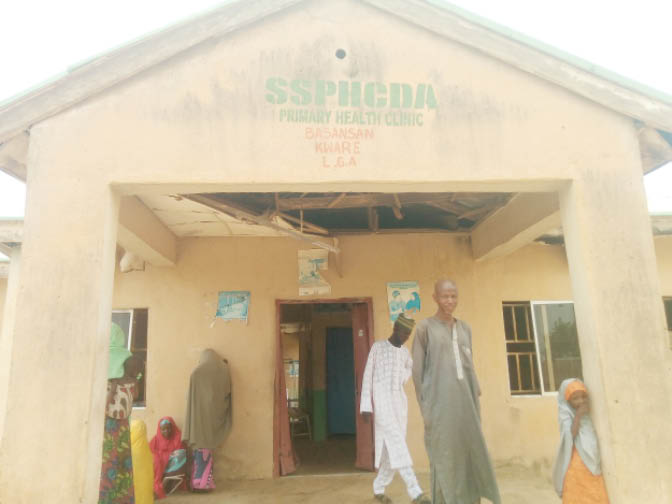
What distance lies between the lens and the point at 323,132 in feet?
13.0

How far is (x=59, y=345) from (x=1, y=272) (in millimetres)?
5039

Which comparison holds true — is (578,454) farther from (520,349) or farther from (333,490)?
(520,349)


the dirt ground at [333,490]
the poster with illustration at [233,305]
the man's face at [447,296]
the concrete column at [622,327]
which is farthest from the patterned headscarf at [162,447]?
the concrete column at [622,327]

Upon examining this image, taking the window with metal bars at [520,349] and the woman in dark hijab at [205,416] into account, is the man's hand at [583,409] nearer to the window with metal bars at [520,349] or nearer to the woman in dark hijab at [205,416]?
the window with metal bars at [520,349]

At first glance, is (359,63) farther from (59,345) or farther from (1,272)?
(1,272)

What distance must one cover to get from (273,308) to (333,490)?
2.44 metres

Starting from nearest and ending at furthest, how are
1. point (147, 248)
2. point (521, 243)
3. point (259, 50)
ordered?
point (259, 50) < point (147, 248) < point (521, 243)

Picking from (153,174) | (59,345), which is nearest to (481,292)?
(153,174)

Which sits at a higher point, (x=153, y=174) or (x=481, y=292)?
(x=153, y=174)

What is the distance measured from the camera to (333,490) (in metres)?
6.04

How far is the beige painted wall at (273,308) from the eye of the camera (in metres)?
6.65

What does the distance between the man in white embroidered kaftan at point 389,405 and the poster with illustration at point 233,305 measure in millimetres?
2016

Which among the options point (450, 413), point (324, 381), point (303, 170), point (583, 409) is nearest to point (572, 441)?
point (583, 409)

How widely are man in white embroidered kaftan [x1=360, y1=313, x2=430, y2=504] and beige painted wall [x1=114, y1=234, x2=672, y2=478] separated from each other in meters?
1.04
